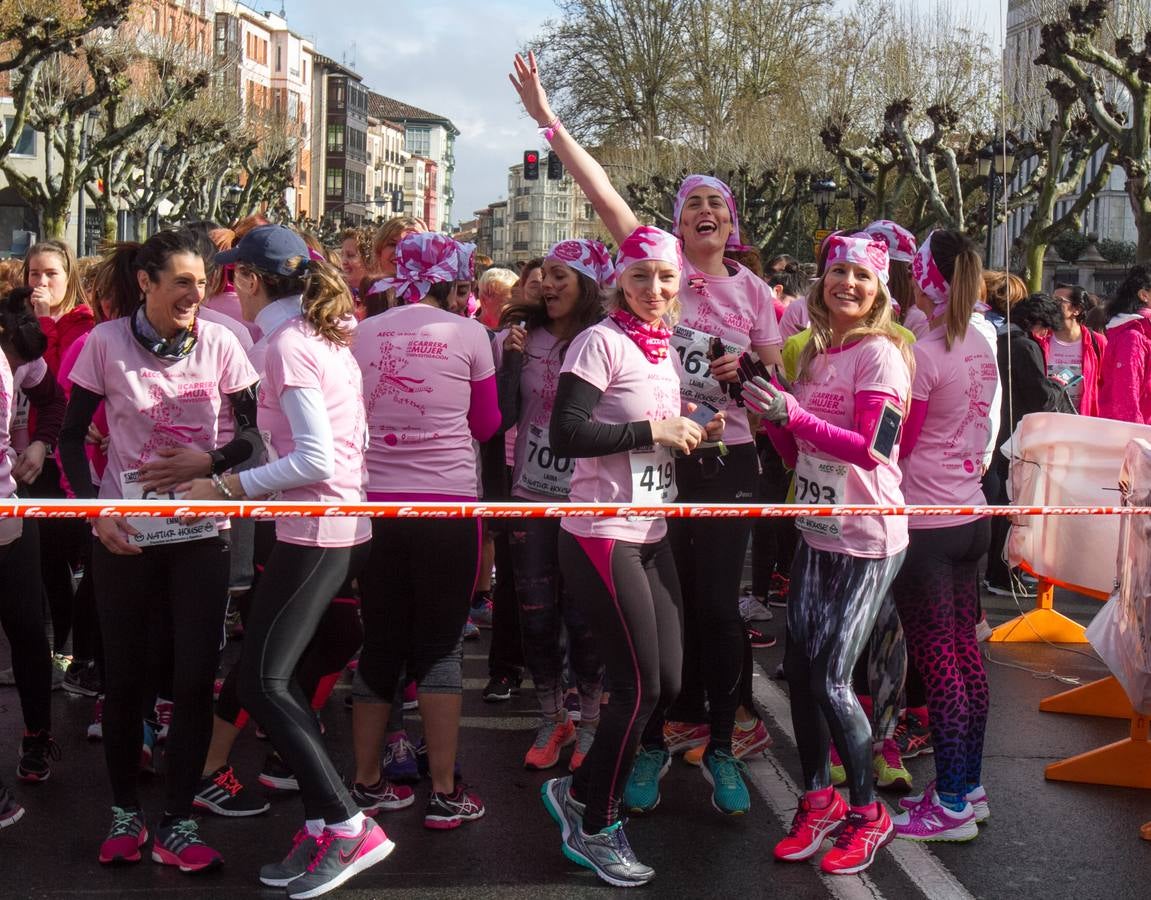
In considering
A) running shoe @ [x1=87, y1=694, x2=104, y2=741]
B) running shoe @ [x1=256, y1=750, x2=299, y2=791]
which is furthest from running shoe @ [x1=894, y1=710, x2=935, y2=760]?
running shoe @ [x1=87, y1=694, x2=104, y2=741]

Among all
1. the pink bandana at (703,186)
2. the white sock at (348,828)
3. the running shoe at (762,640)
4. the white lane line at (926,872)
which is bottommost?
the white lane line at (926,872)

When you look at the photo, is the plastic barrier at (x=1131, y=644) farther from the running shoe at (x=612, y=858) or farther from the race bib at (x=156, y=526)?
the race bib at (x=156, y=526)

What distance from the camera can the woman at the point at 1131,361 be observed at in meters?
8.75

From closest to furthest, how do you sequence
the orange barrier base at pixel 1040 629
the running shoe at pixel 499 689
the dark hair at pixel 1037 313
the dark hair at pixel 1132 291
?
the running shoe at pixel 499 689
the orange barrier base at pixel 1040 629
the dark hair at pixel 1132 291
the dark hair at pixel 1037 313

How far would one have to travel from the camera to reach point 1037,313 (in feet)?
31.7

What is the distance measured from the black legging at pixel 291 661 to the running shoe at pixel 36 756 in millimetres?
1496

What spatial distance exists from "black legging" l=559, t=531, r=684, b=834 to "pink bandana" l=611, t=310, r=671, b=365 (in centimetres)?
60

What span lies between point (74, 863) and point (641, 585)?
76.7 inches

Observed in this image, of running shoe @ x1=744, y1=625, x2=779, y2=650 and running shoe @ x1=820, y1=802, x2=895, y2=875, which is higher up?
running shoe @ x1=820, y1=802, x2=895, y2=875

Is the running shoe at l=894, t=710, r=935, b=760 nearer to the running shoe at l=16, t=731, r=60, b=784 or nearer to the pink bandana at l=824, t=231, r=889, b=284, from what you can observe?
the pink bandana at l=824, t=231, r=889, b=284

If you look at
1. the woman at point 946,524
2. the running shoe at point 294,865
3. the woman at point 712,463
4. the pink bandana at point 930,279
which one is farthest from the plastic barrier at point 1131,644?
the running shoe at point 294,865

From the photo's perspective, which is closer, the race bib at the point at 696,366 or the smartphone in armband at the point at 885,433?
the smartphone in armband at the point at 885,433

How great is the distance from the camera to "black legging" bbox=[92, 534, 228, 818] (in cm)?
→ 454

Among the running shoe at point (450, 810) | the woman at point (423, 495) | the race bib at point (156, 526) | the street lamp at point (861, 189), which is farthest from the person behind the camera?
the street lamp at point (861, 189)
